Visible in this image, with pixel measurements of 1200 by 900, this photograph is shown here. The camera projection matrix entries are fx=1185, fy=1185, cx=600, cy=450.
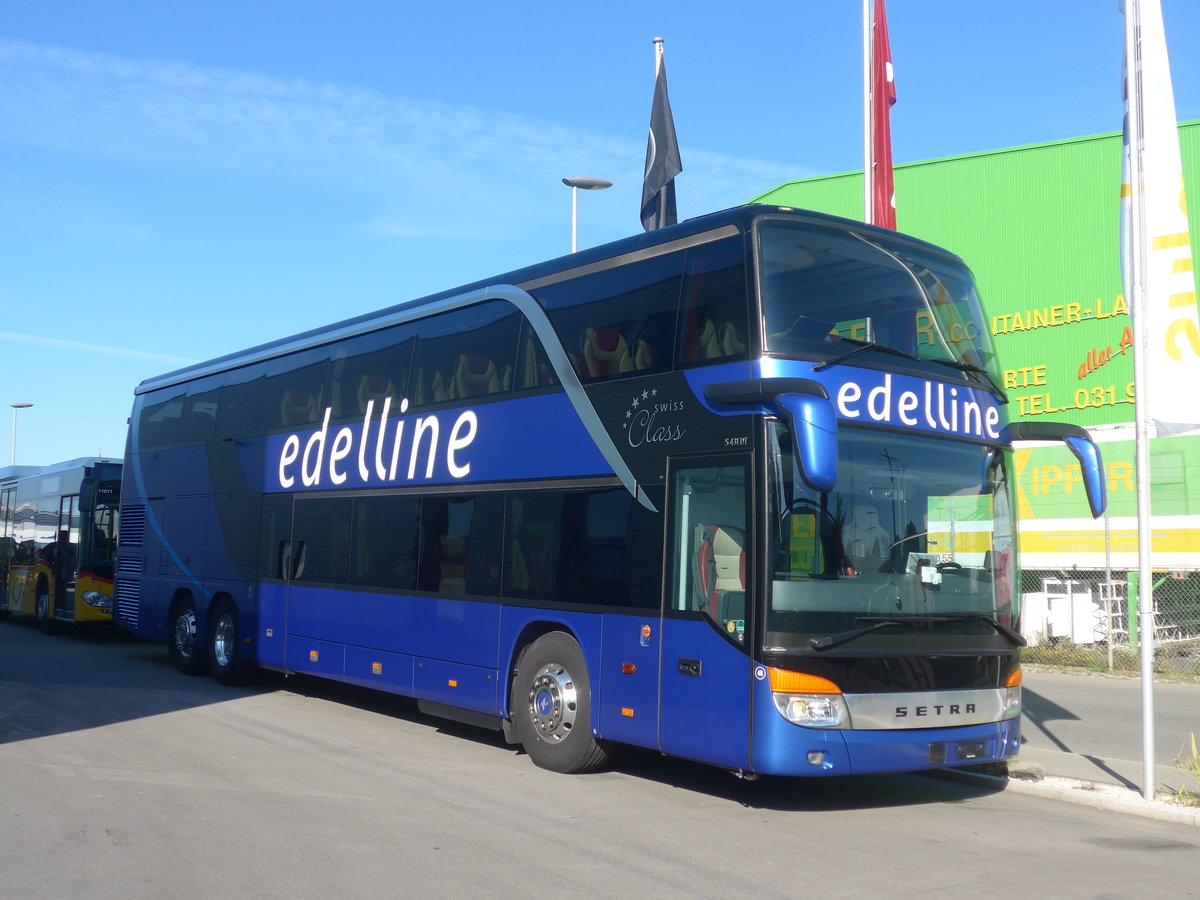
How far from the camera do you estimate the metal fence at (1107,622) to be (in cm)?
1907

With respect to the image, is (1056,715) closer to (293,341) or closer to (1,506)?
(293,341)

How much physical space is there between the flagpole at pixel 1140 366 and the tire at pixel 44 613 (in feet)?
66.1

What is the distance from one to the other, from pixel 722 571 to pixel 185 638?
35.6 feet

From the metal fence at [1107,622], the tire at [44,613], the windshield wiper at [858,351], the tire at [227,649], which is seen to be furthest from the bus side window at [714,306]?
the tire at [44,613]

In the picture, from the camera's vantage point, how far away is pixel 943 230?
29172 mm

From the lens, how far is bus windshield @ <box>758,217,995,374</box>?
8078 millimetres

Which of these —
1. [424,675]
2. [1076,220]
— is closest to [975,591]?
[424,675]

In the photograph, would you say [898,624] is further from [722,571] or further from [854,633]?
[722,571]

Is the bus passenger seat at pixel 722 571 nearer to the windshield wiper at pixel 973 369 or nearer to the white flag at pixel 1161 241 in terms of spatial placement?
the windshield wiper at pixel 973 369

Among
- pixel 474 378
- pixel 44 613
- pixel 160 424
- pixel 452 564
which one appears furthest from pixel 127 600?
pixel 474 378

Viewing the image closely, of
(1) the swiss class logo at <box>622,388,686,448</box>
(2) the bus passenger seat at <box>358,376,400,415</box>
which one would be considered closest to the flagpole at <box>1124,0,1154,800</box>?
(1) the swiss class logo at <box>622,388,686,448</box>

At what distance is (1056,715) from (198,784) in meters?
9.55

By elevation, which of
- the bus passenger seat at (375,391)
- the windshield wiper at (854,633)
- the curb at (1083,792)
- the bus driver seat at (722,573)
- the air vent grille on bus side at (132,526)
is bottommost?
the curb at (1083,792)

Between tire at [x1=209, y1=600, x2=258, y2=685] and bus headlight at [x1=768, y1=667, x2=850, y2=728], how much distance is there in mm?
9187
